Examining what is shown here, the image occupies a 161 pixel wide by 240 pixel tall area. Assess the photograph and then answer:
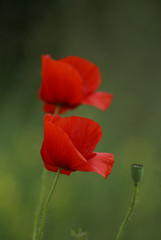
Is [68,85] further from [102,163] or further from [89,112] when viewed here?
[89,112]

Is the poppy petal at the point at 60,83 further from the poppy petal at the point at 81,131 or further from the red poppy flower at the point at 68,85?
the poppy petal at the point at 81,131

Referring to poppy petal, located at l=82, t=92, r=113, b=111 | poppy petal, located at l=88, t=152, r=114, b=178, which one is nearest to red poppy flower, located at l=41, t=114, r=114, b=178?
poppy petal, located at l=88, t=152, r=114, b=178

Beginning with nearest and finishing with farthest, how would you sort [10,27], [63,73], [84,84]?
[63,73], [84,84], [10,27]

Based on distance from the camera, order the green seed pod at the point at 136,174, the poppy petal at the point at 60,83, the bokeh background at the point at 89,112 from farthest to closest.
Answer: the bokeh background at the point at 89,112 → the poppy petal at the point at 60,83 → the green seed pod at the point at 136,174

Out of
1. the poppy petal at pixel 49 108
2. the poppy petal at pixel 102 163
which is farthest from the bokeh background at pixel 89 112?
the poppy petal at pixel 49 108

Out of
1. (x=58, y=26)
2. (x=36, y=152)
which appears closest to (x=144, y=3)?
(x=58, y=26)

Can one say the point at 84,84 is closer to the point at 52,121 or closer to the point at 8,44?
the point at 52,121

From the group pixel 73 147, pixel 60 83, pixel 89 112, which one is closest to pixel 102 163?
pixel 73 147
